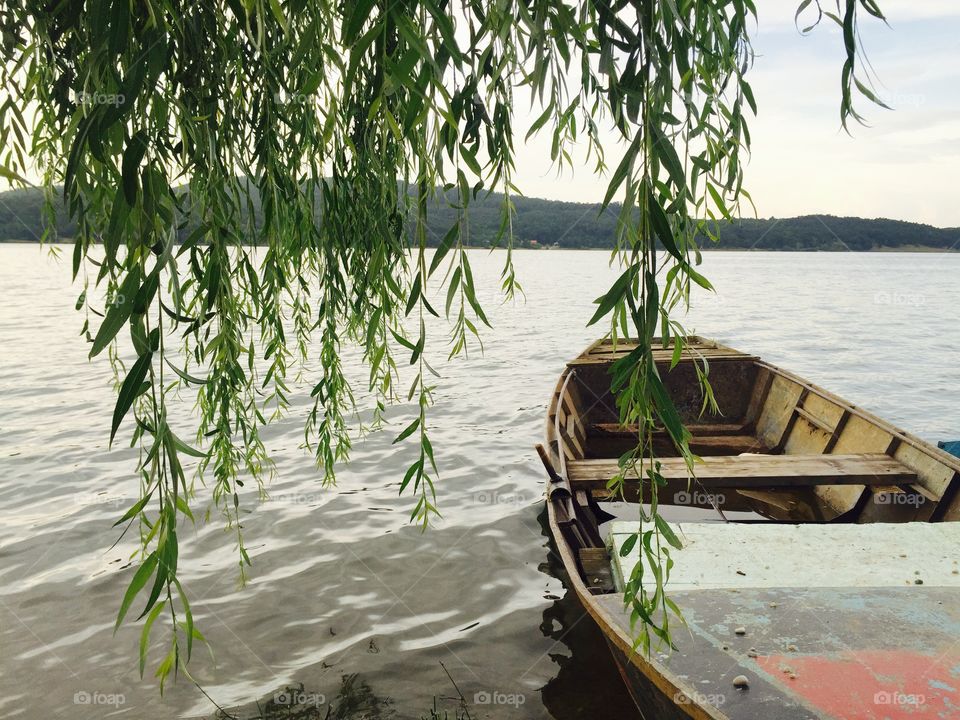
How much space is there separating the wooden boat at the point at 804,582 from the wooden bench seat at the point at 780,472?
0.01 meters

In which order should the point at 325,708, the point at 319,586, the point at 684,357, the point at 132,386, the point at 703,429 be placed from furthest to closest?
1. the point at 684,357
2. the point at 703,429
3. the point at 319,586
4. the point at 325,708
5. the point at 132,386

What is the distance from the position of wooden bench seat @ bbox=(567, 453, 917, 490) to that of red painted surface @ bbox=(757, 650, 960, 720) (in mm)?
2213

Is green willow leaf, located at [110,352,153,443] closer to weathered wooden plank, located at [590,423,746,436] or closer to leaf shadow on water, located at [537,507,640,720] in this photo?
leaf shadow on water, located at [537,507,640,720]

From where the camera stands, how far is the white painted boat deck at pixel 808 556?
131 inches

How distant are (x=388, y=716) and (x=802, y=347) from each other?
20.4 meters

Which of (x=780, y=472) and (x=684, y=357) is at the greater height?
(x=684, y=357)

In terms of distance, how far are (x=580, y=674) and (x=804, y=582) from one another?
190cm

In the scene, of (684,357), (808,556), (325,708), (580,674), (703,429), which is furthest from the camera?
(684,357)

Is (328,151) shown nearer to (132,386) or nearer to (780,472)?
(132,386)

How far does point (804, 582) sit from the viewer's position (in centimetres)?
333

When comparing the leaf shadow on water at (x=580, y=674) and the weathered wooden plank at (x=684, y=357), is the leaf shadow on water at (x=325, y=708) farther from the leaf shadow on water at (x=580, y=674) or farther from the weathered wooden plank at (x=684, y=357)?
the weathered wooden plank at (x=684, y=357)

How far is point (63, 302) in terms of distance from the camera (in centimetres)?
2978

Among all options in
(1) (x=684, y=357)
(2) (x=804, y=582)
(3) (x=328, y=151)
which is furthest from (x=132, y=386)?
(1) (x=684, y=357)

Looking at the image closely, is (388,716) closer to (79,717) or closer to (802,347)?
(79,717)
